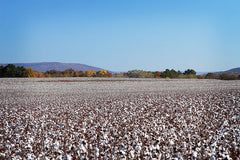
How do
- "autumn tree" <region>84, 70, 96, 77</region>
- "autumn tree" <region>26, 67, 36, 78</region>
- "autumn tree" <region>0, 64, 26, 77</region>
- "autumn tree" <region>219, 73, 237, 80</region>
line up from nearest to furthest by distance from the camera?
"autumn tree" <region>0, 64, 26, 77</region> < "autumn tree" <region>219, 73, 237, 80</region> < "autumn tree" <region>26, 67, 36, 78</region> < "autumn tree" <region>84, 70, 96, 77</region>

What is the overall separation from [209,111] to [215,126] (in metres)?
3.41

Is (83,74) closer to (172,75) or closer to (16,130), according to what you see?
(172,75)

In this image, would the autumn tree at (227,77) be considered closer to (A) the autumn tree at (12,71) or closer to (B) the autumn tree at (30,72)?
(B) the autumn tree at (30,72)

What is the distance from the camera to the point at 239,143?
23.3 feet

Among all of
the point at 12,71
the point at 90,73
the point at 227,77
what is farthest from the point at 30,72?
the point at 227,77

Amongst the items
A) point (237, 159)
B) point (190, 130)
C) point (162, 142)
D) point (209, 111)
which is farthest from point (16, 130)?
point (209, 111)

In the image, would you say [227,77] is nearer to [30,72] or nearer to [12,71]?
[30,72]

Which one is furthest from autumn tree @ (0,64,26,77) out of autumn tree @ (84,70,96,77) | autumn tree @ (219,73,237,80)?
autumn tree @ (219,73,237,80)

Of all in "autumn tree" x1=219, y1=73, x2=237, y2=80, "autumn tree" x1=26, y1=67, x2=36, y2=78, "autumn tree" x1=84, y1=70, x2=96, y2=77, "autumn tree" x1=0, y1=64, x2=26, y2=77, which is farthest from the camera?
"autumn tree" x1=84, y1=70, x2=96, y2=77

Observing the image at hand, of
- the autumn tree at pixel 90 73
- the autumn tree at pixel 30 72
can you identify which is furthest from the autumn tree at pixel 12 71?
the autumn tree at pixel 90 73

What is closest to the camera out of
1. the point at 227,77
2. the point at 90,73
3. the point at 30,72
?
the point at 227,77

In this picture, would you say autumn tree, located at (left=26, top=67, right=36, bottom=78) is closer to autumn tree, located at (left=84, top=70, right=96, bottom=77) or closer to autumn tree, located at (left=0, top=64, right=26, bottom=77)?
autumn tree, located at (left=0, top=64, right=26, bottom=77)

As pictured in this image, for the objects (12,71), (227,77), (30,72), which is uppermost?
(12,71)

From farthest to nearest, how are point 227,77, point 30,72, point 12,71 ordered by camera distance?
point 30,72 < point 227,77 < point 12,71
